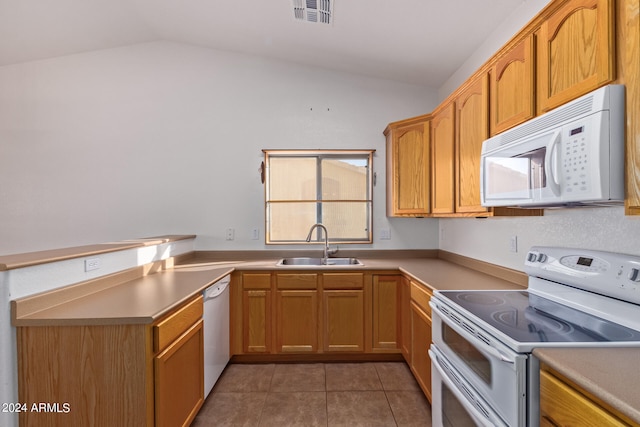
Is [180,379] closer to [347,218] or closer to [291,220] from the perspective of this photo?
[291,220]

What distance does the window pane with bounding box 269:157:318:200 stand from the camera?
3.26 meters

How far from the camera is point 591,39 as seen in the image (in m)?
1.06

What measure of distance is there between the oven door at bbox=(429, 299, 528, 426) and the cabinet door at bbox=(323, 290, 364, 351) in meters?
1.07

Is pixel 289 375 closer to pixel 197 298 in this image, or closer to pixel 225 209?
pixel 197 298

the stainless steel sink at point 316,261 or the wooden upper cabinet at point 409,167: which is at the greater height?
the wooden upper cabinet at point 409,167

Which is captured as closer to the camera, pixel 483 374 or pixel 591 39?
pixel 591 39

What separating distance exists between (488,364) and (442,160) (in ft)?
5.14

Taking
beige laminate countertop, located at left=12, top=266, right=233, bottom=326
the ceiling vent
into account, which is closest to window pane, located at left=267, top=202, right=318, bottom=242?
beige laminate countertop, located at left=12, top=266, right=233, bottom=326

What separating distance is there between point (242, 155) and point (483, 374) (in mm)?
2743

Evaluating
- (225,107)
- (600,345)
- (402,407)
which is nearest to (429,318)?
(402,407)

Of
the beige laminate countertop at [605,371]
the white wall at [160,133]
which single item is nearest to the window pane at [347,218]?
the white wall at [160,133]

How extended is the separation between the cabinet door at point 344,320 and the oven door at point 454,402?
0.94 m

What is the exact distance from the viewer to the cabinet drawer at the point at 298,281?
2615mm

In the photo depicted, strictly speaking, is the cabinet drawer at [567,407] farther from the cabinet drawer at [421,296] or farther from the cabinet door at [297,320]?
the cabinet door at [297,320]
